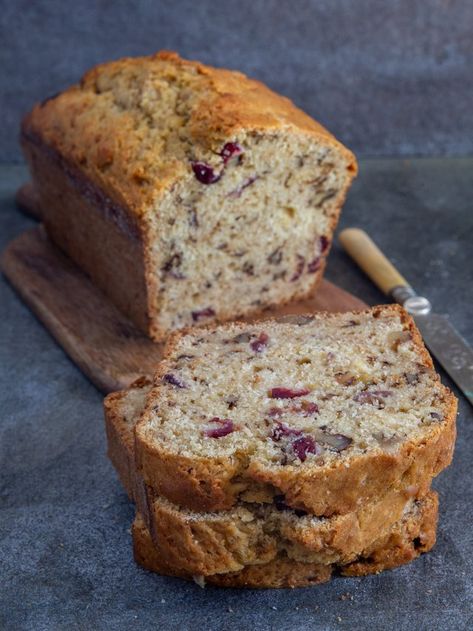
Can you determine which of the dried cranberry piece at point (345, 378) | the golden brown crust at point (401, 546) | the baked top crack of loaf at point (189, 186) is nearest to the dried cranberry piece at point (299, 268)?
the baked top crack of loaf at point (189, 186)

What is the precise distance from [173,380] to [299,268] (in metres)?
1.26

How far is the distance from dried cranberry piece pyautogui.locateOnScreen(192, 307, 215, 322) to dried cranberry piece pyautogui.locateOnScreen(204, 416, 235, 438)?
1170 mm

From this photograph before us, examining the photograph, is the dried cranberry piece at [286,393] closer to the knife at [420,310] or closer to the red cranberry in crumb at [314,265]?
the knife at [420,310]

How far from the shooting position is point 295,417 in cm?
284

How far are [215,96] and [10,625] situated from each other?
80.5 inches

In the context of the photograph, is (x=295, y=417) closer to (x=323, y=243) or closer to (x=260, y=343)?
(x=260, y=343)

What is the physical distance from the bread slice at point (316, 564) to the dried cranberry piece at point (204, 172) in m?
1.27

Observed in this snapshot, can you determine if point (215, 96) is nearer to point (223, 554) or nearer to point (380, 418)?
point (380, 418)

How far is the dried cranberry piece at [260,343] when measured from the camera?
317 centimetres

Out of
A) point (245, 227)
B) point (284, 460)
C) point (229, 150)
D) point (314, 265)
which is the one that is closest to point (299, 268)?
point (314, 265)

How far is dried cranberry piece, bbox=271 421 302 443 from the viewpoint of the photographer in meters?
2.76

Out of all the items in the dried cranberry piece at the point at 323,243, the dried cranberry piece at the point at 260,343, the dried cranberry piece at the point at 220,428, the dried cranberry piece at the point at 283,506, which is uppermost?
the dried cranberry piece at the point at 220,428

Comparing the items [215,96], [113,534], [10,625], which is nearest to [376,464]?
[113,534]

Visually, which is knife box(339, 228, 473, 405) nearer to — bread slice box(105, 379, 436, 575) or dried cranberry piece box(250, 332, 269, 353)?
dried cranberry piece box(250, 332, 269, 353)
